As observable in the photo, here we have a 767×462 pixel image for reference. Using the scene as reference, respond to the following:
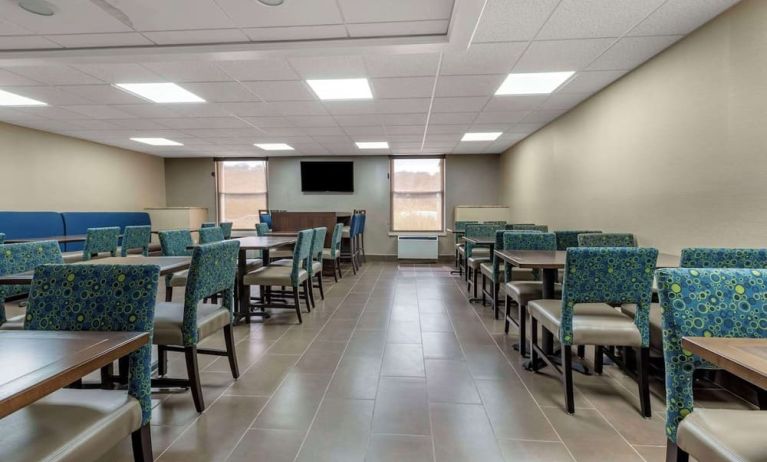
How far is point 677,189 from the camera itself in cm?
298

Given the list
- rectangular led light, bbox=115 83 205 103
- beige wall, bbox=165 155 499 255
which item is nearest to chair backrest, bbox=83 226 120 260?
rectangular led light, bbox=115 83 205 103

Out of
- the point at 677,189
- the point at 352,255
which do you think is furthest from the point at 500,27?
the point at 352,255

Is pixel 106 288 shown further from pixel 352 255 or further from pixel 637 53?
pixel 352 255

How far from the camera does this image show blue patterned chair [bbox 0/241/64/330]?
2196 millimetres

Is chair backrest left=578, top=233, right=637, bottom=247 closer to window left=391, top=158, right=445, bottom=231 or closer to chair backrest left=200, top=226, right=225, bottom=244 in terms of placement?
chair backrest left=200, top=226, right=225, bottom=244

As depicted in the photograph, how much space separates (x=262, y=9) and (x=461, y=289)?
4.10 metres

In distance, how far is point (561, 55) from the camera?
318cm

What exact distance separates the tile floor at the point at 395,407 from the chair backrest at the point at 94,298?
70cm

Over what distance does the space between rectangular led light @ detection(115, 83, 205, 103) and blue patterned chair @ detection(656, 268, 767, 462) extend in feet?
15.0

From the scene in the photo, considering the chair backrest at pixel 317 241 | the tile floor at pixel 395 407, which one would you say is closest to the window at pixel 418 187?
the chair backrest at pixel 317 241

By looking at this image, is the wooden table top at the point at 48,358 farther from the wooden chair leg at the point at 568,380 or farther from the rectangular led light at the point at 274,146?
the rectangular led light at the point at 274,146

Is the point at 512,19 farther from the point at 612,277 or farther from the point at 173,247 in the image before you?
the point at 173,247

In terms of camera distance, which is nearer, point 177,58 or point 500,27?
point 500,27

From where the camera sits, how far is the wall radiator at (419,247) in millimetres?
8094
